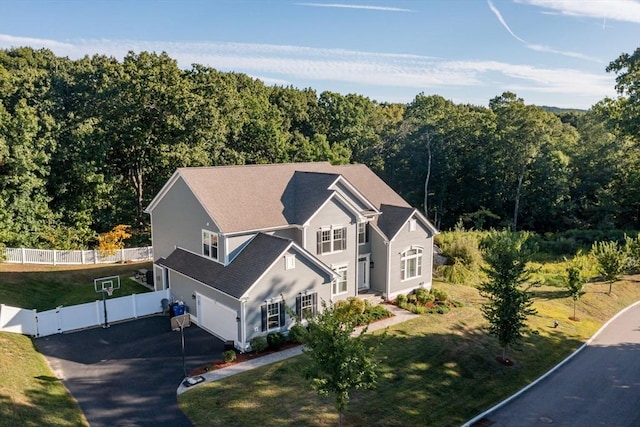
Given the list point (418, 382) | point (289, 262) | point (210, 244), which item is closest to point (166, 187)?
point (210, 244)

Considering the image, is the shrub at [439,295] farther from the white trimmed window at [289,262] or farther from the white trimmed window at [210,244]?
the white trimmed window at [210,244]

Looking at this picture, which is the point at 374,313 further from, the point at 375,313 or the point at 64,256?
the point at 64,256

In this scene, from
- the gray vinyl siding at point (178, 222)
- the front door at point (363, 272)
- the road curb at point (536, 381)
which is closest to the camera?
the road curb at point (536, 381)

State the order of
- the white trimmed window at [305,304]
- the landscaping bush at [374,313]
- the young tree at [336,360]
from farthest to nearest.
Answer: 1. the landscaping bush at [374,313]
2. the white trimmed window at [305,304]
3. the young tree at [336,360]

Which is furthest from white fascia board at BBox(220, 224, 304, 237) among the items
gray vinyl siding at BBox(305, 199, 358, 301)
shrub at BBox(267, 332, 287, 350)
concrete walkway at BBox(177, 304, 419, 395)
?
concrete walkway at BBox(177, 304, 419, 395)

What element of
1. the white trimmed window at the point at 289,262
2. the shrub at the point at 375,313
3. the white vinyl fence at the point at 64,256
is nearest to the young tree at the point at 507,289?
the shrub at the point at 375,313
